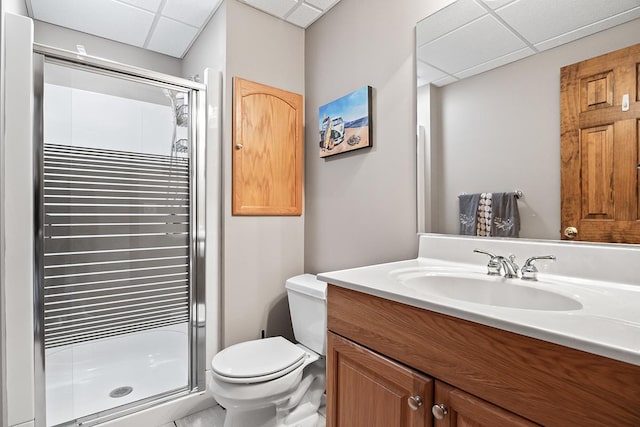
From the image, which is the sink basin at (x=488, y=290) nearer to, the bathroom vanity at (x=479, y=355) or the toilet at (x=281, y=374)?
the bathroom vanity at (x=479, y=355)

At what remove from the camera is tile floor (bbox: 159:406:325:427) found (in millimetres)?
1668

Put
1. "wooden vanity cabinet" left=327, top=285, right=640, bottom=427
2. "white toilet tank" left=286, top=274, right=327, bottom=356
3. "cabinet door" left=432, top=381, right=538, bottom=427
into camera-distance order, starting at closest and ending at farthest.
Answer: "wooden vanity cabinet" left=327, top=285, right=640, bottom=427 < "cabinet door" left=432, top=381, right=538, bottom=427 < "white toilet tank" left=286, top=274, right=327, bottom=356

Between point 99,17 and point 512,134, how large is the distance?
251 cm

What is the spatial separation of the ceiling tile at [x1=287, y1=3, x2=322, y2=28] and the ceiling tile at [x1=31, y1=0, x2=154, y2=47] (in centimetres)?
90

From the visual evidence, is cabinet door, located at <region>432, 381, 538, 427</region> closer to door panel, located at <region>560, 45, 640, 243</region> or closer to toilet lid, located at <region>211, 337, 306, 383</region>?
door panel, located at <region>560, 45, 640, 243</region>

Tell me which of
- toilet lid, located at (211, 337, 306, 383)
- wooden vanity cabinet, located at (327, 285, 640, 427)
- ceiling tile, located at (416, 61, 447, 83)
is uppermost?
ceiling tile, located at (416, 61, 447, 83)

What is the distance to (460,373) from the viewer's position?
2.33 ft

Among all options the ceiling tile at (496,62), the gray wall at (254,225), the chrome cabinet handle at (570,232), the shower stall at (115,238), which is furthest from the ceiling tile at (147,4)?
the chrome cabinet handle at (570,232)

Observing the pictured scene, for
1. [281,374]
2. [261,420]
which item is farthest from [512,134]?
[261,420]

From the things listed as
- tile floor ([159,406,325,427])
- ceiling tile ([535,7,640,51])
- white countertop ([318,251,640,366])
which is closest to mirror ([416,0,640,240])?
ceiling tile ([535,7,640,51])

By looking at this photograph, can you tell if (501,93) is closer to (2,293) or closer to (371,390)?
(371,390)

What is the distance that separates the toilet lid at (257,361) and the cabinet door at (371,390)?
44 cm

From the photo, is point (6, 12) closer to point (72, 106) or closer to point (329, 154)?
point (72, 106)

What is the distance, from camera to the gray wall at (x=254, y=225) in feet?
6.13
